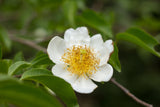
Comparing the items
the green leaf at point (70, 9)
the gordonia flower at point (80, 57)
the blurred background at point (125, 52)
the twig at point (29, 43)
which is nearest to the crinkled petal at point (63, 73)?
the gordonia flower at point (80, 57)

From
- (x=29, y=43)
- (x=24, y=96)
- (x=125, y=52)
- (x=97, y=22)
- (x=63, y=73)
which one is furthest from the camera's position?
(x=125, y=52)

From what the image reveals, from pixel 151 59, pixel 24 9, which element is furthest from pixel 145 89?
pixel 24 9

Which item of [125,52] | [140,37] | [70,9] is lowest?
[125,52]

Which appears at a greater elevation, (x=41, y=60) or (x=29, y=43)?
(x=41, y=60)

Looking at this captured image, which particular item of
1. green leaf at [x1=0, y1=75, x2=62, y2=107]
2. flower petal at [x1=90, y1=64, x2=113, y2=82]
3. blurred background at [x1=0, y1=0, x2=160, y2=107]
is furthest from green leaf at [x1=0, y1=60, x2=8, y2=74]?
blurred background at [x1=0, y1=0, x2=160, y2=107]

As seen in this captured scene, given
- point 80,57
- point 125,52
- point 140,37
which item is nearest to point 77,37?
point 80,57

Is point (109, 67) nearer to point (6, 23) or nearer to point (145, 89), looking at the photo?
point (6, 23)

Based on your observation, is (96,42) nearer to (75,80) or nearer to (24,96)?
(75,80)
